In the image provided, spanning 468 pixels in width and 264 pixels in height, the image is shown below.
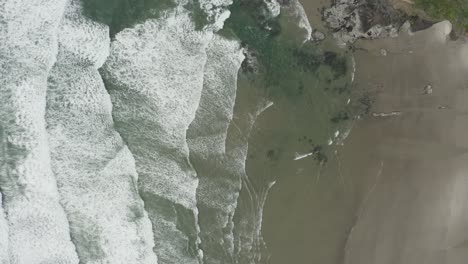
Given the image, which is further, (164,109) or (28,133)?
(164,109)

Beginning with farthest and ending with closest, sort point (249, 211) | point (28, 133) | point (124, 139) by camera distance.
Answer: point (124, 139)
point (249, 211)
point (28, 133)

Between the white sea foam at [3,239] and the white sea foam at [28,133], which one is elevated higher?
the white sea foam at [28,133]

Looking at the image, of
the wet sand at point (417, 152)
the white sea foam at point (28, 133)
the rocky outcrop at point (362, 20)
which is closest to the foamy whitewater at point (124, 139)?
the white sea foam at point (28, 133)

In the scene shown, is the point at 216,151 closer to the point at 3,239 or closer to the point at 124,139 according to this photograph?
the point at 124,139

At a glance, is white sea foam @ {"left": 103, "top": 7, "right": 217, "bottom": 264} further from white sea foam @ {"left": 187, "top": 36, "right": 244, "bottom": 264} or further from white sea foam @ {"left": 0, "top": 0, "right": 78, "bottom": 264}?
white sea foam @ {"left": 0, "top": 0, "right": 78, "bottom": 264}

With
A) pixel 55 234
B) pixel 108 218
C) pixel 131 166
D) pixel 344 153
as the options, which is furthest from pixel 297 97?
pixel 55 234

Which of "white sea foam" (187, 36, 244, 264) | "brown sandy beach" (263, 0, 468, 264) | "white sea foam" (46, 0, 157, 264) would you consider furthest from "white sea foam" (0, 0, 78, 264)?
"brown sandy beach" (263, 0, 468, 264)

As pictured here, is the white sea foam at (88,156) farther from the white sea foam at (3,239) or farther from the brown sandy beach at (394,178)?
the brown sandy beach at (394,178)

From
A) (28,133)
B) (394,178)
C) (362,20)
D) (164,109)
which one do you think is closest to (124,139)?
(164,109)
